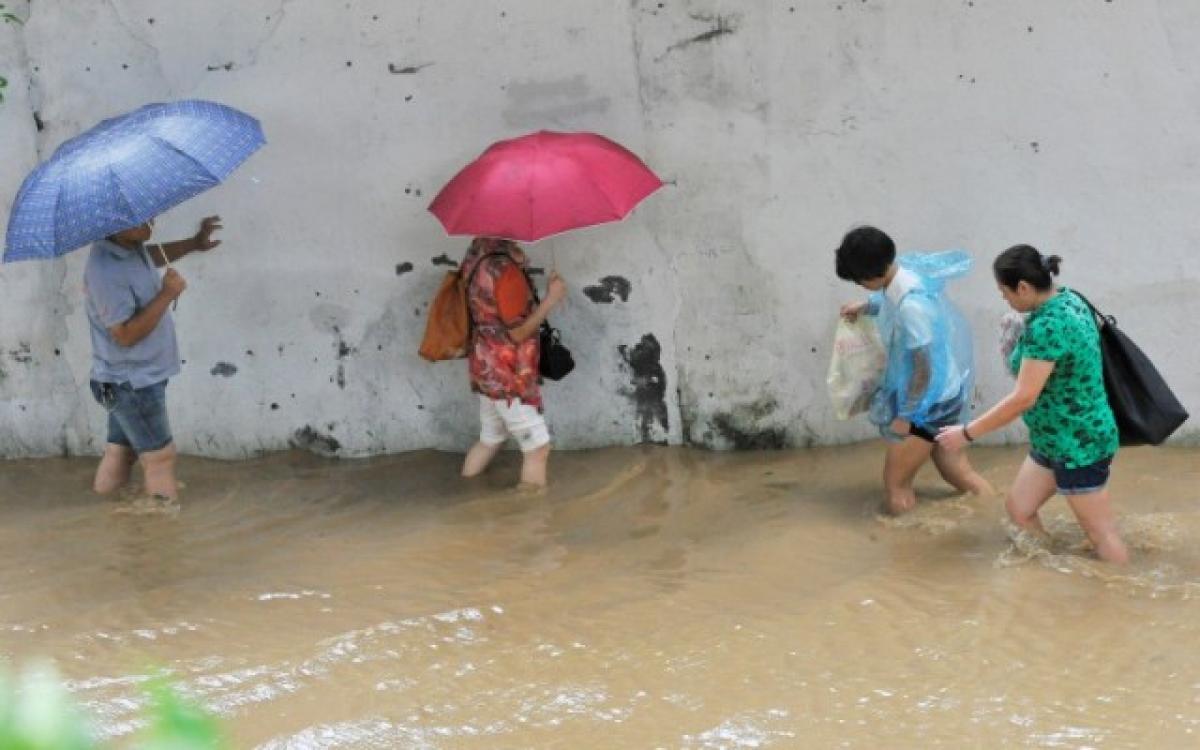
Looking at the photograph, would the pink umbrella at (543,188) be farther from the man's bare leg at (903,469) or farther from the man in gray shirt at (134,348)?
the man's bare leg at (903,469)

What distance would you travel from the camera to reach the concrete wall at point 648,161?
238 inches

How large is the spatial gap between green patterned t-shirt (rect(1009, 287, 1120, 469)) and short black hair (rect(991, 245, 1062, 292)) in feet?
0.31

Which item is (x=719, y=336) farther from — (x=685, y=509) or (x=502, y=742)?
(x=502, y=742)

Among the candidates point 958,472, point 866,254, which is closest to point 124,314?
point 866,254

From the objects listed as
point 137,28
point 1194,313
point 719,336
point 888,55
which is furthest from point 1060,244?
point 137,28

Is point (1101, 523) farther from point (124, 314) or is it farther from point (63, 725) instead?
point (63, 725)

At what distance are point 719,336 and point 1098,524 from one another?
6.82 feet

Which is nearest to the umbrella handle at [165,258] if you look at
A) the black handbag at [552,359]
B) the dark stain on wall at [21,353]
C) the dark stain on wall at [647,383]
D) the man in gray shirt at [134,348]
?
the man in gray shirt at [134,348]

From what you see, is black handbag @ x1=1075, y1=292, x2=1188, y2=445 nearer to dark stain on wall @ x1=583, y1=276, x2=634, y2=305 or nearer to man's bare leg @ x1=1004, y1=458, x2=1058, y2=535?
man's bare leg @ x1=1004, y1=458, x2=1058, y2=535

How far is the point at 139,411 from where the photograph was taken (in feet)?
19.6

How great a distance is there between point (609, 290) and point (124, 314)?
2152 millimetres

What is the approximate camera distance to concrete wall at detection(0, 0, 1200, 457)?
19.8 feet

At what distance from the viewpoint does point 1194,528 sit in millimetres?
5281

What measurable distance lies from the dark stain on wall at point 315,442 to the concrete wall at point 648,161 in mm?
11
